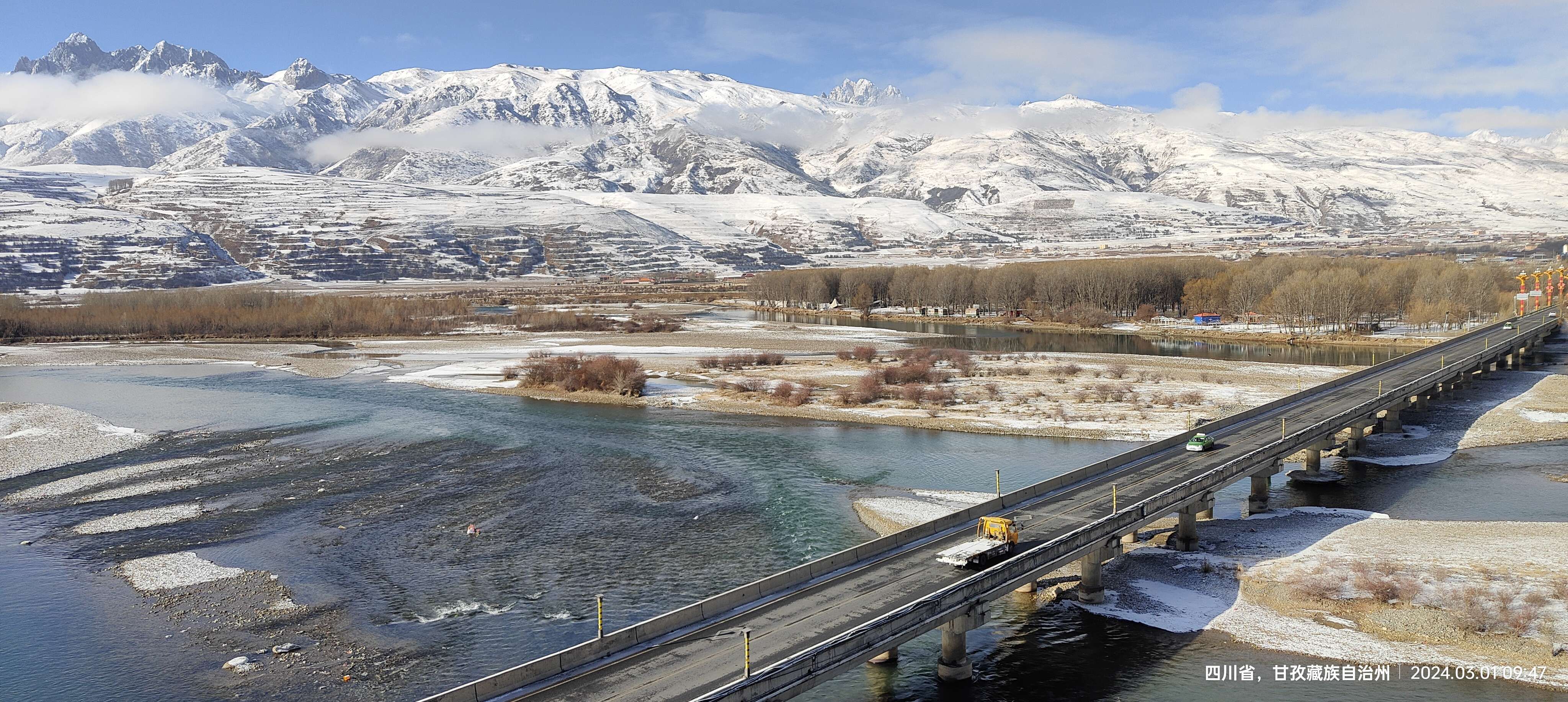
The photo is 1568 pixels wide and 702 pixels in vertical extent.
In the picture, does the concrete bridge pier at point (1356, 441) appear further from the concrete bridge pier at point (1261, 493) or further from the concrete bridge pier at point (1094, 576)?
the concrete bridge pier at point (1094, 576)

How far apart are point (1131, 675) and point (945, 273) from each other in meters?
164

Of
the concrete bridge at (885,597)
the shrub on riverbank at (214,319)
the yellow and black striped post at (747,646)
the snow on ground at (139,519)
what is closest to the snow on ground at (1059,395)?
the concrete bridge at (885,597)

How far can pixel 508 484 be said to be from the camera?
50.8m

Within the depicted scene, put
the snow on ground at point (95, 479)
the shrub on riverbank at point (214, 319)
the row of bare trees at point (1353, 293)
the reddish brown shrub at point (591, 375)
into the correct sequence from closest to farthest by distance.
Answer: the snow on ground at point (95, 479), the reddish brown shrub at point (591, 375), the row of bare trees at point (1353, 293), the shrub on riverbank at point (214, 319)

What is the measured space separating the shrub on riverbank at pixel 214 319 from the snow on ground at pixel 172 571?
111 metres

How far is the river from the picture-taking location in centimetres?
2780

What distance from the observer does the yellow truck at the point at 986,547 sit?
2856 cm

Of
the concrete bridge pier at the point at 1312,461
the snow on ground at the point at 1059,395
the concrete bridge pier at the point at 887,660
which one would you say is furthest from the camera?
the snow on ground at the point at 1059,395

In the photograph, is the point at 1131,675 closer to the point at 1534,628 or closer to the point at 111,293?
the point at 1534,628

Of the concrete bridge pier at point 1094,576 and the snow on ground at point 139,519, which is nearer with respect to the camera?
the concrete bridge pier at point 1094,576

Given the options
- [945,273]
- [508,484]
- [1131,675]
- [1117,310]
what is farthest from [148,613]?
[945,273]

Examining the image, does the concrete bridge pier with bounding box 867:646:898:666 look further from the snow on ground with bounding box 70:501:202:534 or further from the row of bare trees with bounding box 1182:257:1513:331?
the row of bare trees with bounding box 1182:257:1513:331

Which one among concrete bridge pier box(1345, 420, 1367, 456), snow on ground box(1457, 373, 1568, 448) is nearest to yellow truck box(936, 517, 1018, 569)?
concrete bridge pier box(1345, 420, 1367, 456)

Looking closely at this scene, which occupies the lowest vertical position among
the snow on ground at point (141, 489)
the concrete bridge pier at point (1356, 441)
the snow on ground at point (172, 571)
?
the snow on ground at point (172, 571)
